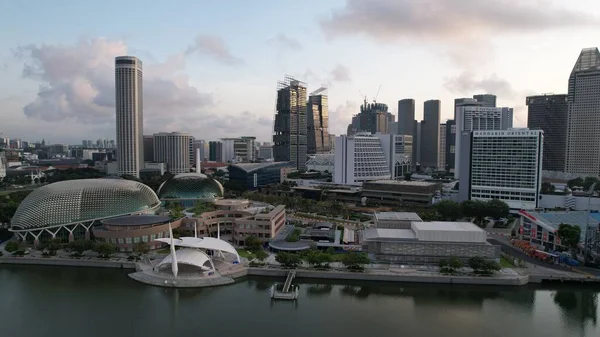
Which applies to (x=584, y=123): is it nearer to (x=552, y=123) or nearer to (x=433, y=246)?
(x=552, y=123)

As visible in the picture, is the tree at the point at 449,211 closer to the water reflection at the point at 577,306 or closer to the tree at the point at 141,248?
the water reflection at the point at 577,306

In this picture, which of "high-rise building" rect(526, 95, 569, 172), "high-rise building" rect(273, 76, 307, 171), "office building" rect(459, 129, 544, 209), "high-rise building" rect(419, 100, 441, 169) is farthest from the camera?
"high-rise building" rect(419, 100, 441, 169)

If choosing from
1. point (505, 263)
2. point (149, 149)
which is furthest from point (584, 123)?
point (149, 149)

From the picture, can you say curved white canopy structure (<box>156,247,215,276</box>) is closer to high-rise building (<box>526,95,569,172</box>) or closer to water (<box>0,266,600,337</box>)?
water (<box>0,266,600,337</box>)


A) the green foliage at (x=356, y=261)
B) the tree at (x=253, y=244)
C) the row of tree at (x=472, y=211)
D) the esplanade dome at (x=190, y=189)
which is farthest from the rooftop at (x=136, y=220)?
the row of tree at (x=472, y=211)

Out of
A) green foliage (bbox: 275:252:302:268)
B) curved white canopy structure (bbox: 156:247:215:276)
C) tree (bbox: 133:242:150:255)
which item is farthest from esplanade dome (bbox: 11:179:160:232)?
green foliage (bbox: 275:252:302:268)
